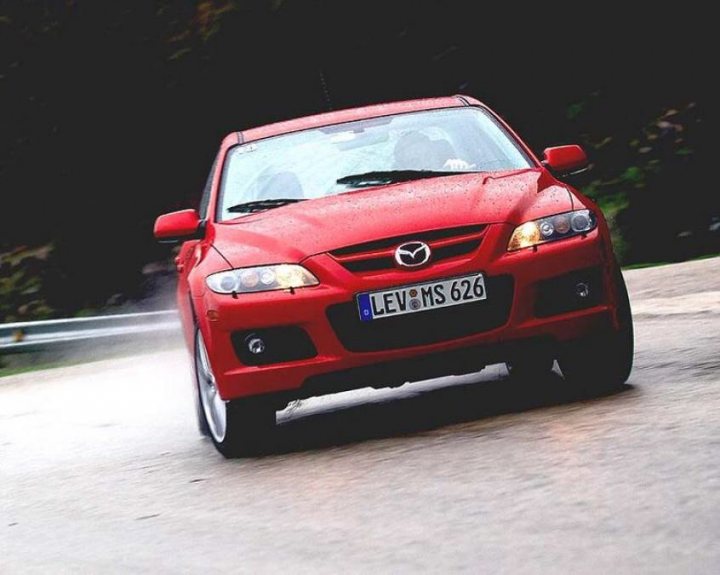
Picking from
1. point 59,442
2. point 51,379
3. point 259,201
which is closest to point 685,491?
point 259,201

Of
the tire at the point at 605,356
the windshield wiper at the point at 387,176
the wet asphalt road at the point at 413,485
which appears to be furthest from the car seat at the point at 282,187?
the tire at the point at 605,356

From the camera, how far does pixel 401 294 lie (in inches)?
263

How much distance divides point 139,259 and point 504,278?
1282 cm

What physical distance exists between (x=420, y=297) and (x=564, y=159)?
1538 millimetres

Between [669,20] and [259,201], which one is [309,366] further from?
[669,20]

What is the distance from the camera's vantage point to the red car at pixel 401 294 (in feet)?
22.0

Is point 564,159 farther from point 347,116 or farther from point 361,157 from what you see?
point 347,116

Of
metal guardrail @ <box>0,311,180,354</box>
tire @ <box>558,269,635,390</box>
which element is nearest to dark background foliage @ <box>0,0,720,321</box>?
metal guardrail @ <box>0,311,180,354</box>

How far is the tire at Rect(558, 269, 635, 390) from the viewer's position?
23.4 ft

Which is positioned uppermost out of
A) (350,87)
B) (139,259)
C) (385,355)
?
(385,355)

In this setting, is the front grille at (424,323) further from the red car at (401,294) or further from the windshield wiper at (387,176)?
the windshield wiper at (387,176)

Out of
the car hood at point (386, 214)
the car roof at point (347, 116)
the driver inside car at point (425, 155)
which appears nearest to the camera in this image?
the car hood at point (386, 214)

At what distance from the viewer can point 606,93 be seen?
18.4 m

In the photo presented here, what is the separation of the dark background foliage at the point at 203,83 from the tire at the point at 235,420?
10.9 m
